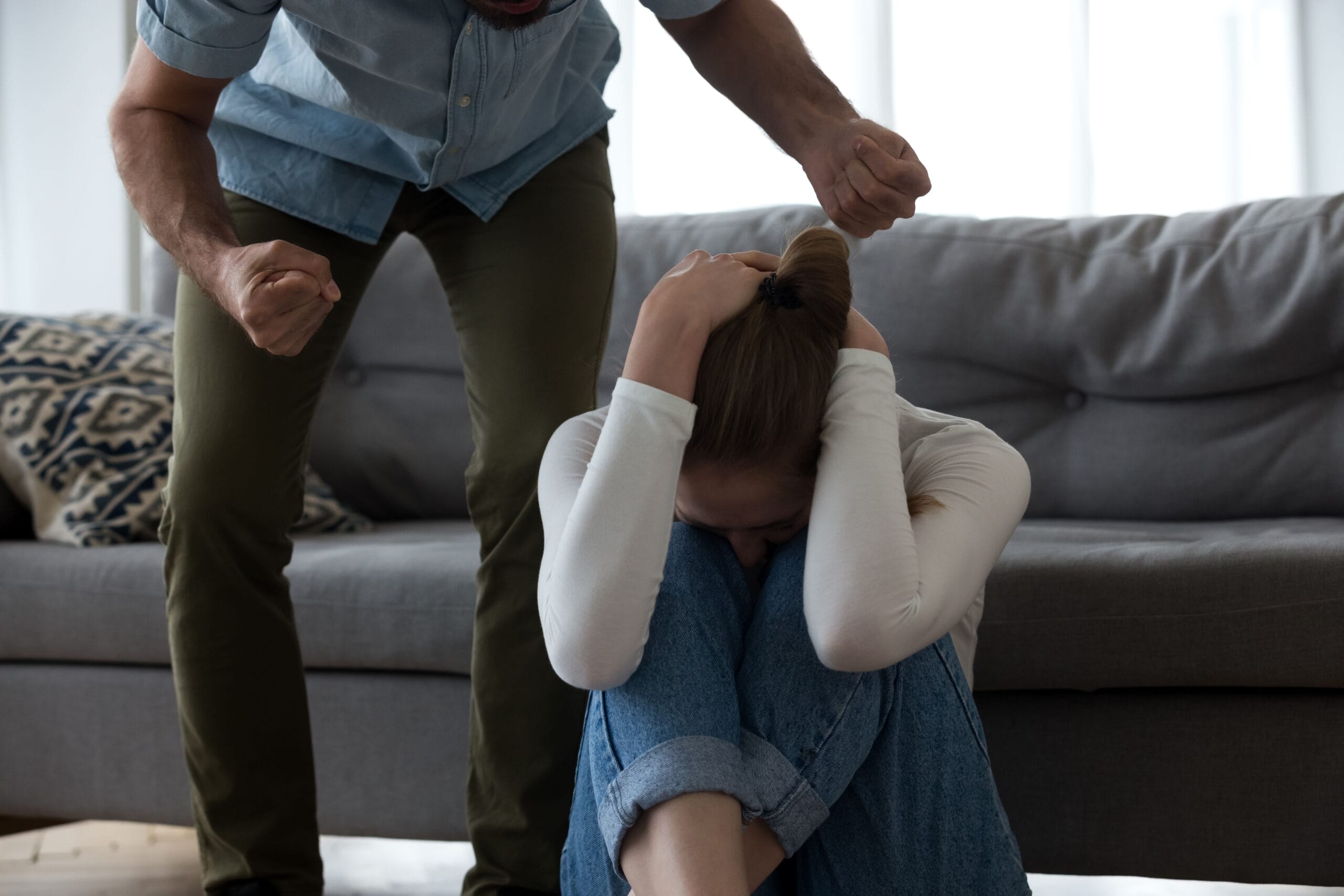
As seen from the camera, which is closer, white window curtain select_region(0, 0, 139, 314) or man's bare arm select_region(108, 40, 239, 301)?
man's bare arm select_region(108, 40, 239, 301)

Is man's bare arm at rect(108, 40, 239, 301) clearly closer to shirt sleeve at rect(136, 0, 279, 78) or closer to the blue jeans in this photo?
shirt sleeve at rect(136, 0, 279, 78)

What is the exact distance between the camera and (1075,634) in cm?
130

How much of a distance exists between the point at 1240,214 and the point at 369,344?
1429 mm

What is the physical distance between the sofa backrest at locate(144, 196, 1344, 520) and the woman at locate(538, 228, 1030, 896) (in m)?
0.84

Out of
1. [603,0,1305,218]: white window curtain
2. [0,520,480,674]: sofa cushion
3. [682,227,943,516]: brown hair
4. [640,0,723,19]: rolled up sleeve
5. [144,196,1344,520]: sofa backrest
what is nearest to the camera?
[682,227,943,516]: brown hair

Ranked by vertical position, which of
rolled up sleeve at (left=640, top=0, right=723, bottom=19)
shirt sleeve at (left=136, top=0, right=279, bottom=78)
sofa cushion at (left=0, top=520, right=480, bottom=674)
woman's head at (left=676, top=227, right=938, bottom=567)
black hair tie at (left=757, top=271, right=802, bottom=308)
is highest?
rolled up sleeve at (left=640, top=0, right=723, bottom=19)

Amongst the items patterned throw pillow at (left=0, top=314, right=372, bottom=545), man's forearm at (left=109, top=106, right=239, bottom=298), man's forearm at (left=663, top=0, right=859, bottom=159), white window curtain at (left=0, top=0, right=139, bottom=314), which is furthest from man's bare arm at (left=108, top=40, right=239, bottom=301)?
white window curtain at (left=0, top=0, right=139, bottom=314)

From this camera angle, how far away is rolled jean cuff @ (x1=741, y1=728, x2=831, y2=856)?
0.90 metres

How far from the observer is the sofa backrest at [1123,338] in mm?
1690

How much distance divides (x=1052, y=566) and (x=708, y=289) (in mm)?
579

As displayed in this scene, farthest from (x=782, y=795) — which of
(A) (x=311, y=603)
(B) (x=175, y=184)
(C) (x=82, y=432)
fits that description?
(C) (x=82, y=432)

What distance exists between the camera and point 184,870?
5.62 ft

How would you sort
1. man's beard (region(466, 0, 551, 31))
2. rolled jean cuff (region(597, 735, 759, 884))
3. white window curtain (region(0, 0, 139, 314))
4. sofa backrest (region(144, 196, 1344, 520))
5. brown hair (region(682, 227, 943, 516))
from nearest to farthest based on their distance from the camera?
rolled jean cuff (region(597, 735, 759, 884)) → brown hair (region(682, 227, 943, 516)) → man's beard (region(466, 0, 551, 31)) → sofa backrest (region(144, 196, 1344, 520)) → white window curtain (region(0, 0, 139, 314))

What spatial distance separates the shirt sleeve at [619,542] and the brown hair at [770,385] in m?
0.03
